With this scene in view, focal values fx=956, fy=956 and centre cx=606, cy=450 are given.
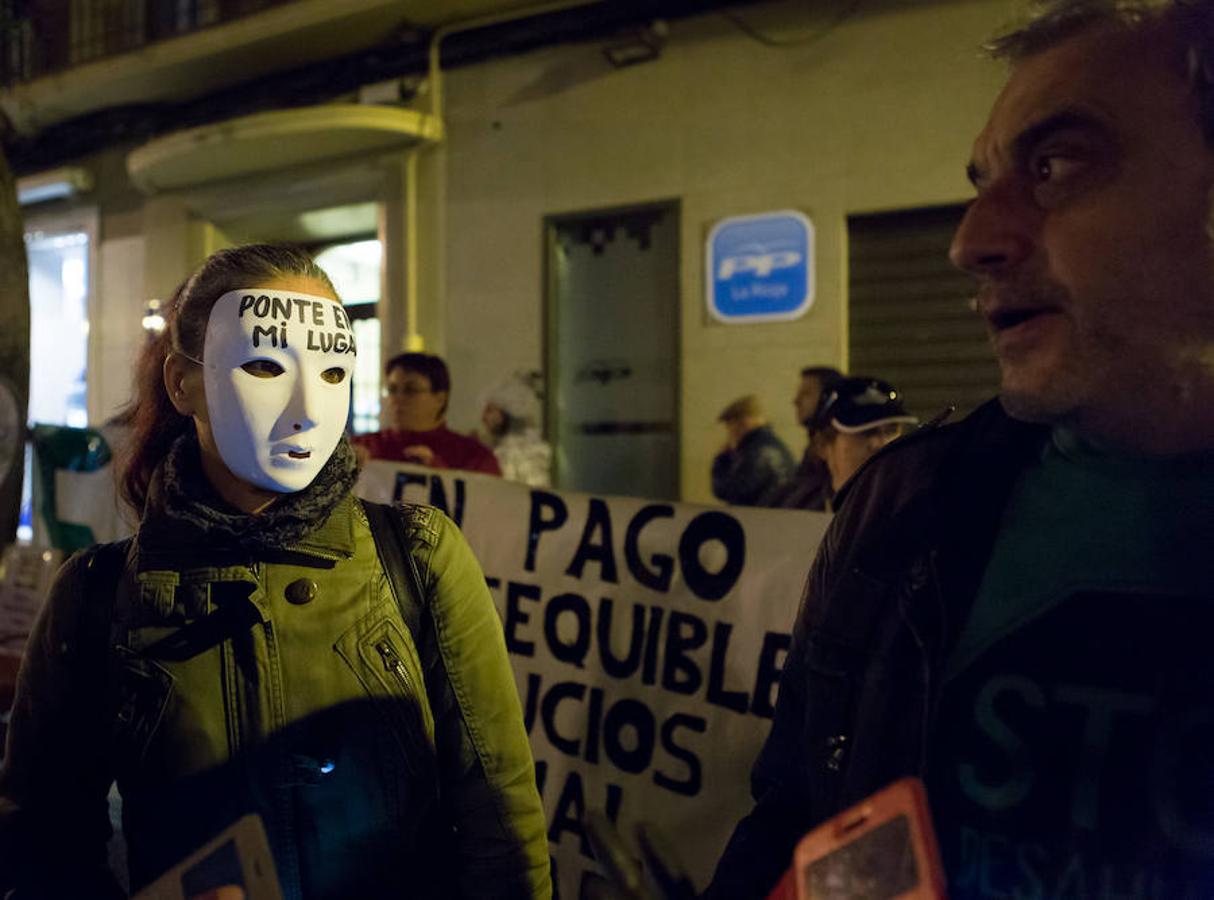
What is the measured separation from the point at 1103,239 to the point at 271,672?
1.39 meters

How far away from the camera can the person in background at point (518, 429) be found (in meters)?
7.10

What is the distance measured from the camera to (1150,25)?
1022mm

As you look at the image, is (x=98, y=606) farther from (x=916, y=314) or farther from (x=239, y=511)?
(x=916, y=314)

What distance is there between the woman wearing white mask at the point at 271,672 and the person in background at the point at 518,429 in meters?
5.11

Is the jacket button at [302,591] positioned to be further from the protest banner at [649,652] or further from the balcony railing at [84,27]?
the balcony railing at [84,27]

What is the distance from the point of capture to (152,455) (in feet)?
6.24

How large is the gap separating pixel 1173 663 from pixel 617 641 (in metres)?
2.02

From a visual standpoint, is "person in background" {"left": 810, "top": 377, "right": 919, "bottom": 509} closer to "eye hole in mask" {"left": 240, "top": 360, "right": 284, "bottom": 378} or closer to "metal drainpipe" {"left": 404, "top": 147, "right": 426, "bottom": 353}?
"eye hole in mask" {"left": 240, "top": 360, "right": 284, "bottom": 378}

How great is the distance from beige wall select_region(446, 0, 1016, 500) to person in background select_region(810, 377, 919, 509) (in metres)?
3.35

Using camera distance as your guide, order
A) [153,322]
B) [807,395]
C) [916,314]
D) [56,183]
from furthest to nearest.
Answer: [56,183], [916,314], [807,395], [153,322]

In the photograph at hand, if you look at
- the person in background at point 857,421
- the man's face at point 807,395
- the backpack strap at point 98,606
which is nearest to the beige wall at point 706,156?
the man's face at point 807,395

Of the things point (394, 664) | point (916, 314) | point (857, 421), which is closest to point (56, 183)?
point (916, 314)

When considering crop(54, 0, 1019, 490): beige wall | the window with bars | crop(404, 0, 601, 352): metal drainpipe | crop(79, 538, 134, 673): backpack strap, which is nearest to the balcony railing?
crop(404, 0, 601, 352): metal drainpipe

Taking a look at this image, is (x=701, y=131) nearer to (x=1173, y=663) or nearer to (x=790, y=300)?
(x=790, y=300)
